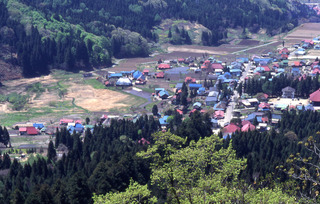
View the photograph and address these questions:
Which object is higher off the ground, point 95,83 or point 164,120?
point 95,83

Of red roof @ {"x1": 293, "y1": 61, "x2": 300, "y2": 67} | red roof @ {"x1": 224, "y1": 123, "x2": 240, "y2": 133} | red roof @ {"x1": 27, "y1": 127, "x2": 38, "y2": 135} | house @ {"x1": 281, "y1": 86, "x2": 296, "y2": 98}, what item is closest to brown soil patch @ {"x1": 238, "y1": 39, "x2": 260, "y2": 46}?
red roof @ {"x1": 293, "y1": 61, "x2": 300, "y2": 67}

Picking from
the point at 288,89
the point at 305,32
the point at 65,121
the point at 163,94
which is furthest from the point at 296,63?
the point at 65,121

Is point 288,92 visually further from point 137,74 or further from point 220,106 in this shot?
point 137,74

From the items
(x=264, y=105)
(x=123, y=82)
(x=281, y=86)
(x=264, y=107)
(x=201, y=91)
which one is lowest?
(x=264, y=107)

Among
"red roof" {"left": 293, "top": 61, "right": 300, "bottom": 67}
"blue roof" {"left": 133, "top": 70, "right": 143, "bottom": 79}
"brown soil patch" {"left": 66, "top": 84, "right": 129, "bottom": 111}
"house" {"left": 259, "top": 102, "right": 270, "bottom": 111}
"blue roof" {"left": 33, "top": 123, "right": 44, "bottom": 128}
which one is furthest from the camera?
"red roof" {"left": 293, "top": 61, "right": 300, "bottom": 67}

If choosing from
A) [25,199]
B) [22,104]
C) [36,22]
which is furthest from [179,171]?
[36,22]

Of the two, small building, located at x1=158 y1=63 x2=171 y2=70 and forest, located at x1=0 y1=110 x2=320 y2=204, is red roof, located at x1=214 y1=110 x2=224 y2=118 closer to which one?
forest, located at x1=0 y1=110 x2=320 y2=204
